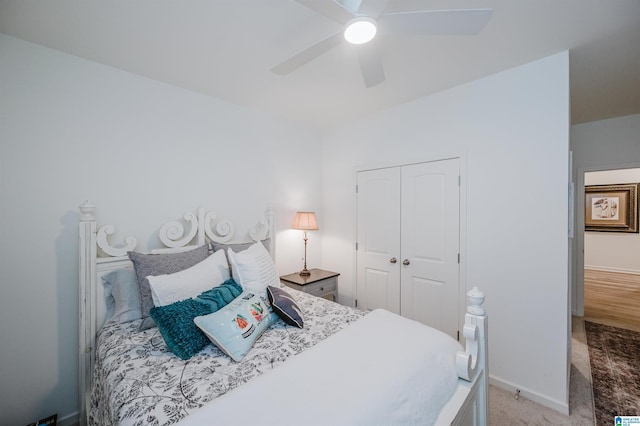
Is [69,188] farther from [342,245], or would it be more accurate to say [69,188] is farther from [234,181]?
[342,245]

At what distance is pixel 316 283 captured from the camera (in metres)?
2.89

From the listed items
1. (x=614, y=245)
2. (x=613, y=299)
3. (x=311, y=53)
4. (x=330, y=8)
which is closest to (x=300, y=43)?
(x=311, y=53)

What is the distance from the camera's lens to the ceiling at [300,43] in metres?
1.45

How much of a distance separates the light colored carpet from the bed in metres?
0.83

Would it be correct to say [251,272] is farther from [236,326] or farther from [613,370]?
[613,370]

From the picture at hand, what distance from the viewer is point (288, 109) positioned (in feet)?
9.43

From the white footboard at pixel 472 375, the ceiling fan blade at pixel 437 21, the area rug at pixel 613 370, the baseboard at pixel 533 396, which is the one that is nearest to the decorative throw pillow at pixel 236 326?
the white footboard at pixel 472 375

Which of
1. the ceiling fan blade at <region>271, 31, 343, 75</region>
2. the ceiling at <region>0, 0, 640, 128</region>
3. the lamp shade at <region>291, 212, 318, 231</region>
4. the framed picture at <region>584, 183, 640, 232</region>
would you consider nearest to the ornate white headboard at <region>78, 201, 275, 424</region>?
the ceiling at <region>0, 0, 640, 128</region>

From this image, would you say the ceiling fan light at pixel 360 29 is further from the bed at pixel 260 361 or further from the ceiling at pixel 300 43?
the bed at pixel 260 361

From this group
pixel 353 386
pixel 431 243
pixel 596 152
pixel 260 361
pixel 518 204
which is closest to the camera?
pixel 353 386

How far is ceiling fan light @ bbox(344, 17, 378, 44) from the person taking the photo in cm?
123

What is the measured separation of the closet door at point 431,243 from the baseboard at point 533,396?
17.5 inches

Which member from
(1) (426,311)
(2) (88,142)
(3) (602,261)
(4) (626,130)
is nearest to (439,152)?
(1) (426,311)

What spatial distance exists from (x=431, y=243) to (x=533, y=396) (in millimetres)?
1350
